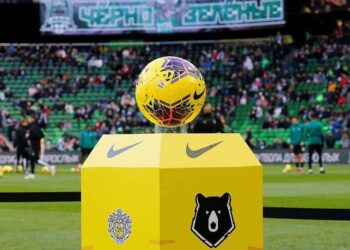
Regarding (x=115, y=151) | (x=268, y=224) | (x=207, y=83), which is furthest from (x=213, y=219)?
(x=207, y=83)

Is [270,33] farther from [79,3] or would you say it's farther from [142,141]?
[142,141]

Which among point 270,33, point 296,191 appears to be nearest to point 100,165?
point 296,191

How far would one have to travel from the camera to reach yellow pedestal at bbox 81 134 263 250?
6.16m

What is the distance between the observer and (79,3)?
48.5 meters

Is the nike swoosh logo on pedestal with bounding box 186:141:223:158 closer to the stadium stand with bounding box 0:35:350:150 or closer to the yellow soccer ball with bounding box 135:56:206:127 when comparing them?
the yellow soccer ball with bounding box 135:56:206:127

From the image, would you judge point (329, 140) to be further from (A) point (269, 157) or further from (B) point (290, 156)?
(A) point (269, 157)

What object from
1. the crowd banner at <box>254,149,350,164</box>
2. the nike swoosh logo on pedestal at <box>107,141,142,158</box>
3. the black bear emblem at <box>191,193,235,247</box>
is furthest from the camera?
the crowd banner at <box>254,149,350,164</box>

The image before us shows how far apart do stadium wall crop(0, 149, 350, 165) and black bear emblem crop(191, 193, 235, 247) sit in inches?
1342

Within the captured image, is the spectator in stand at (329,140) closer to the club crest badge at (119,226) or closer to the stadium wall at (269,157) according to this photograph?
the stadium wall at (269,157)

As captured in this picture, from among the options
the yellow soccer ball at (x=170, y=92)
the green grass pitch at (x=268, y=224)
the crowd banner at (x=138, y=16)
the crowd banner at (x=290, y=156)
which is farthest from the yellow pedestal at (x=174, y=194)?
the crowd banner at (x=138, y=16)

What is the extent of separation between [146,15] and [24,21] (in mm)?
8495

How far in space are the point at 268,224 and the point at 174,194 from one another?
27.9 feet

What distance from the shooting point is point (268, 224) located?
1447 cm

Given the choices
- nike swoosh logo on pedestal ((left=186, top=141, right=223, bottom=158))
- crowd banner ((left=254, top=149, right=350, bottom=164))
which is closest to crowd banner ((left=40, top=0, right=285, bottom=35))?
crowd banner ((left=254, top=149, right=350, bottom=164))
